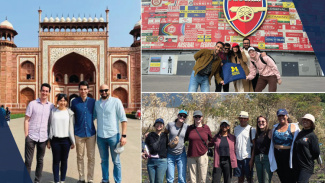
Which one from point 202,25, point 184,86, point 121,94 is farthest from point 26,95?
point 184,86

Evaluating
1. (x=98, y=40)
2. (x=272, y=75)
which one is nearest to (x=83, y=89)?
(x=272, y=75)

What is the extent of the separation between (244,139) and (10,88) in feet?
68.8

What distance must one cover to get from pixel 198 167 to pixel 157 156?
49cm

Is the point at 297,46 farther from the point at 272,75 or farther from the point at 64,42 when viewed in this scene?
the point at 64,42

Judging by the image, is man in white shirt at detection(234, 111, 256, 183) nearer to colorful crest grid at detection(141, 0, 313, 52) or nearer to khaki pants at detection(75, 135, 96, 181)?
khaki pants at detection(75, 135, 96, 181)

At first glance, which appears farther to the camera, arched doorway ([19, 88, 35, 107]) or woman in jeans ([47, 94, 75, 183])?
arched doorway ([19, 88, 35, 107])

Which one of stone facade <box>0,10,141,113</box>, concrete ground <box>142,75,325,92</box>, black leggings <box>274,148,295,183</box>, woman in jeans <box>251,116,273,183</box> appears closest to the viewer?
black leggings <box>274,148,295,183</box>

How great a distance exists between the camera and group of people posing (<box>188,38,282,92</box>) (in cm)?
370

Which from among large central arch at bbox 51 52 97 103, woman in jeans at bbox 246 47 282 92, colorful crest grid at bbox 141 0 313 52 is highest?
colorful crest grid at bbox 141 0 313 52

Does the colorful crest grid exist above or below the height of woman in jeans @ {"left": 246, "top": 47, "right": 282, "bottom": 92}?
above

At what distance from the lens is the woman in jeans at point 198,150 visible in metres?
3.15

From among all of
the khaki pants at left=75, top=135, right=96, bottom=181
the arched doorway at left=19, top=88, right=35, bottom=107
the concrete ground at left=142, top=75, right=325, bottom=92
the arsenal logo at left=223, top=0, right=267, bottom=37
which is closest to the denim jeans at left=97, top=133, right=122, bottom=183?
the khaki pants at left=75, top=135, right=96, bottom=181

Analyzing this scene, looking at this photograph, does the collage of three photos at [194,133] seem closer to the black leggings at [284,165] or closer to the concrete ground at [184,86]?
the black leggings at [284,165]

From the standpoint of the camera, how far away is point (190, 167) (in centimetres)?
319
